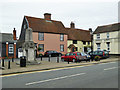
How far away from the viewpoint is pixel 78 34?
4625cm

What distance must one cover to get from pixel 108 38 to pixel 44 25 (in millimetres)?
17189

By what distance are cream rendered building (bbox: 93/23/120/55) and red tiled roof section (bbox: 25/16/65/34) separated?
1028cm

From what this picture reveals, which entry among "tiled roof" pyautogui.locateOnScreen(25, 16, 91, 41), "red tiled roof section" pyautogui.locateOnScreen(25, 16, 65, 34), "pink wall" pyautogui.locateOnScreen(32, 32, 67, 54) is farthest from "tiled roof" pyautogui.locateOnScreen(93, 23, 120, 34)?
"pink wall" pyautogui.locateOnScreen(32, 32, 67, 54)

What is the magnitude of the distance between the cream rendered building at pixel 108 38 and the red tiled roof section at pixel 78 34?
7924mm

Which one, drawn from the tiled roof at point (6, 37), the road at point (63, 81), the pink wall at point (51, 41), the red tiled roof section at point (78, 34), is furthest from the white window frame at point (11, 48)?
the road at point (63, 81)

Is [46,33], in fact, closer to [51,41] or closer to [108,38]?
[51,41]

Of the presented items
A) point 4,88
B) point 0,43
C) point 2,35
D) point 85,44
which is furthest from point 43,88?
point 85,44

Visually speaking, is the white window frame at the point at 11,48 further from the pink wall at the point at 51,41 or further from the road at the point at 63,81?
the road at the point at 63,81

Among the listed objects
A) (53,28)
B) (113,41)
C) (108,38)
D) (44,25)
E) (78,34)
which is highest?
(44,25)

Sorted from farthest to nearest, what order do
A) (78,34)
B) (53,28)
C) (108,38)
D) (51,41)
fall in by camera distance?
(78,34) < (53,28) < (51,41) < (108,38)

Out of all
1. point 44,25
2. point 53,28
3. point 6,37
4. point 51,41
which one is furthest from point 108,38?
point 6,37

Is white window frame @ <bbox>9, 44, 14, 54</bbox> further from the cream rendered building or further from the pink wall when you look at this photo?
the cream rendered building

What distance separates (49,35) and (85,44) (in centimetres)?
1452

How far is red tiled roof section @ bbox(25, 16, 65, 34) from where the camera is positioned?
3594 cm
